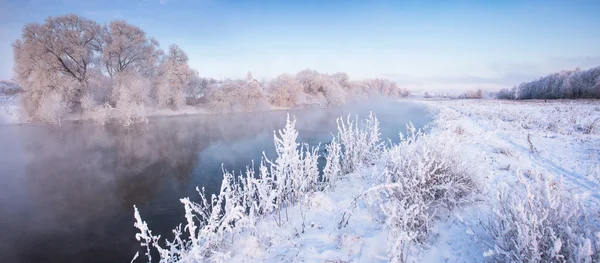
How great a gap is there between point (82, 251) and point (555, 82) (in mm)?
70647

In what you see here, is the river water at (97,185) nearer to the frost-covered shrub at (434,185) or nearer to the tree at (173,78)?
the frost-covered shrub at (434,185)

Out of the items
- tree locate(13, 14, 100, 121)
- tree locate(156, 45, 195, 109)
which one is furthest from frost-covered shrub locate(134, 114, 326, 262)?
tree locate(156, 45, 195, 109)

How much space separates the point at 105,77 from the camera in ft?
81.1

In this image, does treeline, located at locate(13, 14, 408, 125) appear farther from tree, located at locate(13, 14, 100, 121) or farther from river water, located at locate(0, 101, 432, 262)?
river water, located at locate(0, 101, 432, 262)

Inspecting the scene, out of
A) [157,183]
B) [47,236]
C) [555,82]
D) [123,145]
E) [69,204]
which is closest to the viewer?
[47,236]

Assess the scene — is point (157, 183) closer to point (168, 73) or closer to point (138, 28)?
point (168, 73)

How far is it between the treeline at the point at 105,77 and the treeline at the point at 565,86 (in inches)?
1985

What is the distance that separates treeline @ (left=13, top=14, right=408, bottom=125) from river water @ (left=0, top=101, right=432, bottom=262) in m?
5.72

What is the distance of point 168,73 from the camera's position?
90.5 ft

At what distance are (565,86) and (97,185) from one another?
65067mm

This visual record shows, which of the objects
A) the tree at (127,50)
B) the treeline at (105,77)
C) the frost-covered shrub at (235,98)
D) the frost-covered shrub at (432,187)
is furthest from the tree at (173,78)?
the frost-covered shrub at (432,187)

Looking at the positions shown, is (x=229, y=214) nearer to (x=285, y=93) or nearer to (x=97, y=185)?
(x=97, y=185)

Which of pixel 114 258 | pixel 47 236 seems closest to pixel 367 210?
pixel 114 258

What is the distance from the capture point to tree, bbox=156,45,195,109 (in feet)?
86.1
